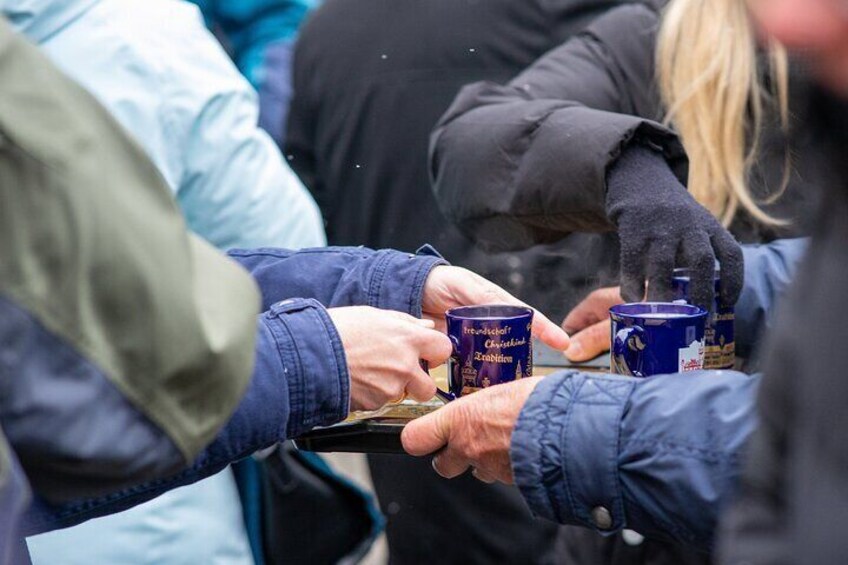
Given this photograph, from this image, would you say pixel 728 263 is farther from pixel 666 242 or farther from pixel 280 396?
pixel 280 396

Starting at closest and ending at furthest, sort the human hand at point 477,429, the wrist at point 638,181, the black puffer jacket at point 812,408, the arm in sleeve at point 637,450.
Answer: the black puffer jacket at point 812,408, the arm in sleeve at point 637,450, the human hand at point 477,429, the wrist at point 638,181

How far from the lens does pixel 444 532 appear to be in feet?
8.86

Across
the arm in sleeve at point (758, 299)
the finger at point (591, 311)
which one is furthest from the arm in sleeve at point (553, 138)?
the arm in sleeve at point (758, 299)

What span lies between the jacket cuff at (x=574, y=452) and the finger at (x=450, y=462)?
15cm

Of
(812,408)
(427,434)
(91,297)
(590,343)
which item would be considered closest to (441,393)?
(427,434)

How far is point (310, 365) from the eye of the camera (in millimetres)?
1322

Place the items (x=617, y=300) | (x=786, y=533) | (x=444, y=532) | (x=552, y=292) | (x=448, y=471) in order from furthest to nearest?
(x=444, y=532) → (x=552, y=292) → (x=617, y=300) → (x=448, y=471) → (x=786, y=533)

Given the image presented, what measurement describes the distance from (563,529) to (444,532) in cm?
54

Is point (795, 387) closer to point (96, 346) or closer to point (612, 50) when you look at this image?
point (96, 346)

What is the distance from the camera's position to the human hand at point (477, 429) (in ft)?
4.63

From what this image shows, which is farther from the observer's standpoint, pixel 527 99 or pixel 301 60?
pixel 301 60

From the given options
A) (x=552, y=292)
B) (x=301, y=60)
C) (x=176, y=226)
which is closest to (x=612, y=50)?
(x=552, y=292)

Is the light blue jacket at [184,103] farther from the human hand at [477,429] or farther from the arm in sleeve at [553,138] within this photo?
the human hand at [477,429]

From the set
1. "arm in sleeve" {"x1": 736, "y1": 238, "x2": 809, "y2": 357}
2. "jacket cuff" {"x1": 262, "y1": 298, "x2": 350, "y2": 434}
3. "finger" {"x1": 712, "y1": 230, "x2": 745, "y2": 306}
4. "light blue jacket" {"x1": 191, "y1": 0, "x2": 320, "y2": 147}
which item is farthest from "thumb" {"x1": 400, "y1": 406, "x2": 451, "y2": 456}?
"light blue jacket" {"x1": 191, "y1": 0, "x2": 320, "y2": 147}
